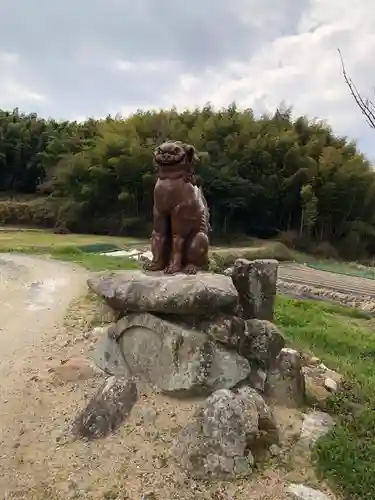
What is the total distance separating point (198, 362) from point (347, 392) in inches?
→ 49.1

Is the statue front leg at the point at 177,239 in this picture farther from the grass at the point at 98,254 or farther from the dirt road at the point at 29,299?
the grass at the point at 98,254

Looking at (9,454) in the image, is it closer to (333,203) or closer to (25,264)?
(25,264)

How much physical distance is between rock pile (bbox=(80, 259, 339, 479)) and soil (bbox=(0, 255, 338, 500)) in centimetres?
10

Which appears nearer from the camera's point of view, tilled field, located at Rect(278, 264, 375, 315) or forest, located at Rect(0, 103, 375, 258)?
tilled field, located at Rect(278, 264, 375, 315)

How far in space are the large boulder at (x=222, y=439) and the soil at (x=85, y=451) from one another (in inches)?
2.7

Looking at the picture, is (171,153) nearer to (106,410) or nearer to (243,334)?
(243,334)

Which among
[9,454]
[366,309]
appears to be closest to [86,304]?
[9,454]

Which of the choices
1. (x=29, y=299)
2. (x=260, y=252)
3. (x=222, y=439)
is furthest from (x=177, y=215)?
(x=260, y=252)

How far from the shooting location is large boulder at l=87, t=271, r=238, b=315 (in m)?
3.48

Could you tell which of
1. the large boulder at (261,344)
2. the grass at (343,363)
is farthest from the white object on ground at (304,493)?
the large boulder at (261,344)

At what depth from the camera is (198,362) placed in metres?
3.48

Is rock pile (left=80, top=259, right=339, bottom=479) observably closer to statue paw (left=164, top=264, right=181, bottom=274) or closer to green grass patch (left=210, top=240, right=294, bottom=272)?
statue paw (left=164, top=264, right=181, bottom=274)

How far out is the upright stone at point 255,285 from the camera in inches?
161

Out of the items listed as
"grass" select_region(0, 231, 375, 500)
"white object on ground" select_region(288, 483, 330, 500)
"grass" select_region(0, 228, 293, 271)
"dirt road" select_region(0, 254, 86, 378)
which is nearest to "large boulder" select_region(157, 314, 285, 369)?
"grass" select_region(0, 231, 375, 500)
